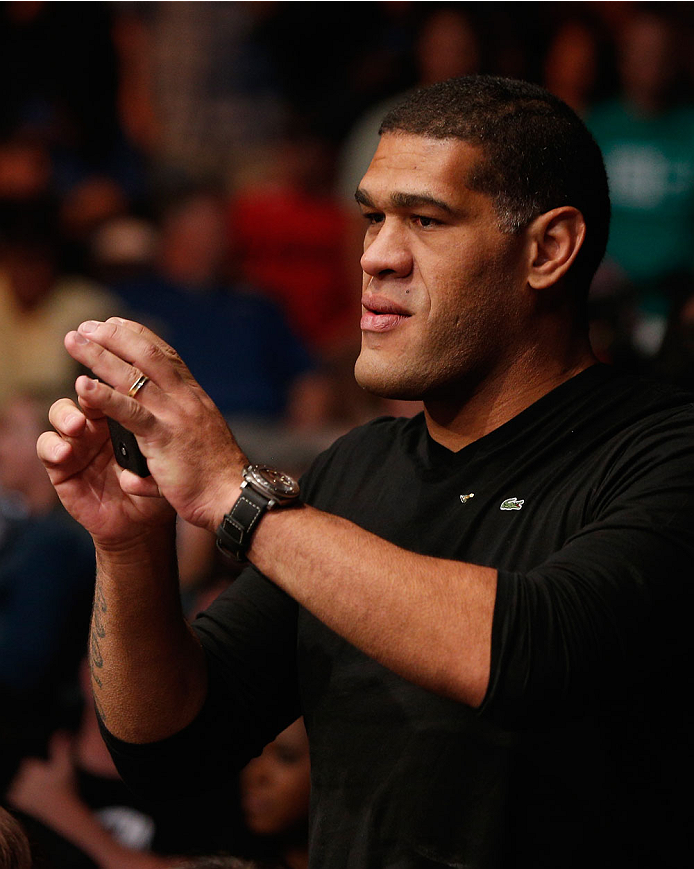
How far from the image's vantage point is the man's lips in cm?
161

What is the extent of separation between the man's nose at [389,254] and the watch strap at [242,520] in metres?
0.45

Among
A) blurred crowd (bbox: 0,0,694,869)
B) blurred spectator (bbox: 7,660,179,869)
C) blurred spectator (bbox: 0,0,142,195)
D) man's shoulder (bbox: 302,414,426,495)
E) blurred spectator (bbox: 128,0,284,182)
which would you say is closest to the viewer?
man's shoulder (bbox: 302,414,426,495)

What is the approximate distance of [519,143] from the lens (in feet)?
5.34

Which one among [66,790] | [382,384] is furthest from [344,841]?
[66,790]

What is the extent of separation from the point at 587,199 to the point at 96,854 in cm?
188

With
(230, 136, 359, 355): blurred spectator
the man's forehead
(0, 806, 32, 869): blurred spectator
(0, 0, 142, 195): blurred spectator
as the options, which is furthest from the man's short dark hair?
(0, 0, 142, 195): blurred spectator

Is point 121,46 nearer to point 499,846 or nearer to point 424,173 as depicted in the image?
point 424,173

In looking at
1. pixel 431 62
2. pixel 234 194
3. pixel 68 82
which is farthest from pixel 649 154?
pixel 68 82

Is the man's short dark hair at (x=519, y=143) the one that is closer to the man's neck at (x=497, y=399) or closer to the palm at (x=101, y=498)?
the man's neck at (x=497, y=399)

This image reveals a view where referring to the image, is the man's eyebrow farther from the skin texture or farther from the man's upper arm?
the man's upper arm

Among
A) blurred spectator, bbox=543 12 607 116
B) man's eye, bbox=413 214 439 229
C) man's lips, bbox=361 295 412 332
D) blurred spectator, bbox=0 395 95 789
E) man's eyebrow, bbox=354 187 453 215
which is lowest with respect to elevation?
blurred spectator, bbox=0 395 95 789

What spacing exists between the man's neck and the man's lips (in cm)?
14

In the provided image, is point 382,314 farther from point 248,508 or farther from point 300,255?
point 300,255

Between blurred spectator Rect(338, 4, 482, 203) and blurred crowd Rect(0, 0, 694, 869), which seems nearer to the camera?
blurred crowd Rect(0, 0, 694, 869)
